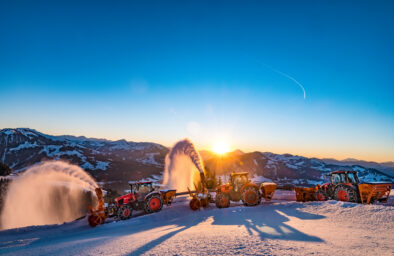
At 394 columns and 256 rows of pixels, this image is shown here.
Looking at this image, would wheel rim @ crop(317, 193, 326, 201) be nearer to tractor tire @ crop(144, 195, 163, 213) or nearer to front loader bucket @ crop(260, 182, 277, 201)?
front loader bucket @ crop(260, 182, 277, 201)

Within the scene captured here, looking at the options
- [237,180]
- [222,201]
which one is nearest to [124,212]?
[222,201]

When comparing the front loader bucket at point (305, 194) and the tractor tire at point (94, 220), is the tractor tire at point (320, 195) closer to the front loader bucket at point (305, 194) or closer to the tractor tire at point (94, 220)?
the front loader bucket at point (305, 194)

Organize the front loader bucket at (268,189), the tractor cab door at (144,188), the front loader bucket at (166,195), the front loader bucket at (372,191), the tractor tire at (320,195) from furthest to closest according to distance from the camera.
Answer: the front loader bucket at (166,195) < the front loader bucket at (268,189) < the tractor cab door at (144,188) < the tractor tire at (320,195) < the front loader bucket at (372,191)

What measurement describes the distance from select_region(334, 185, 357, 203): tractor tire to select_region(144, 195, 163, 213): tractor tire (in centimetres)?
1317

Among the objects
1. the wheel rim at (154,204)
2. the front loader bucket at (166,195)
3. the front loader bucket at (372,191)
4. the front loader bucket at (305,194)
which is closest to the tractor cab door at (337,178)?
the front loader bucket at (372,191)

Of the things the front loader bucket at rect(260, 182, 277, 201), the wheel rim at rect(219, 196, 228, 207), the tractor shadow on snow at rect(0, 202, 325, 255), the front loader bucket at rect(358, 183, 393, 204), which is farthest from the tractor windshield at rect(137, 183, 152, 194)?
the front loader bucket at rect(358, 183, 393, 204)

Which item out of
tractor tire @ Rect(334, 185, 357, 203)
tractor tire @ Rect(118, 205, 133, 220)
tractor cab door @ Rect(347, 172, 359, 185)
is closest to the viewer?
tractor tire @ Rect(334, 185, 357, 203)

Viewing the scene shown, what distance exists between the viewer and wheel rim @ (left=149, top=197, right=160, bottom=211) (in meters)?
16.4

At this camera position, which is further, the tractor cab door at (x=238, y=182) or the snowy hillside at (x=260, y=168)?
the snowy hillside at (x=260, y=168)

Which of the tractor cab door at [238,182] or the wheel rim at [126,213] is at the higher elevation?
the tractor cab door at [238,182]

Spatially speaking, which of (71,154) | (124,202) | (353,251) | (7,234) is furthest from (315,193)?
(71,154)

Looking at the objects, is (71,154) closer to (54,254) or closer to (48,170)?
(48,170)

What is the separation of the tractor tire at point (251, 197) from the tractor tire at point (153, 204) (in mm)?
6536

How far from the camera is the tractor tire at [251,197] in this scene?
53.5 ft
